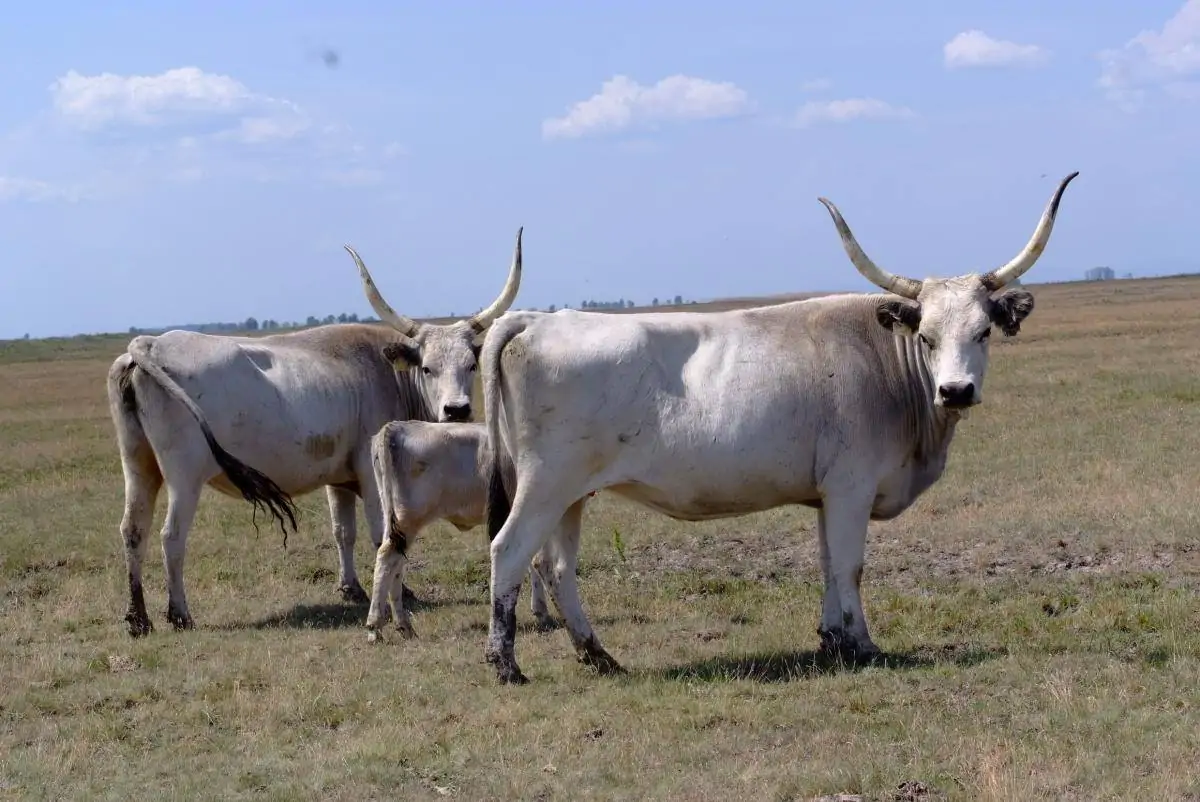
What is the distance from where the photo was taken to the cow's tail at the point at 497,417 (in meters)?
9.44

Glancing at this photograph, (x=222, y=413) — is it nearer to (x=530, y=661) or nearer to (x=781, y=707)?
(x=530, y=661)


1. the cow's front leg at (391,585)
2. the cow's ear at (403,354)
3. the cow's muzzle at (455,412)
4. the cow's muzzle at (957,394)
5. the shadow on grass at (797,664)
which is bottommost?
the shadow on grass at (797,664)

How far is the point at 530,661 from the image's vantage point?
10.0 metres

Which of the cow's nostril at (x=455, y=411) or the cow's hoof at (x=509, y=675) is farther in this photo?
the cow's nostril at (x=455, y=411)

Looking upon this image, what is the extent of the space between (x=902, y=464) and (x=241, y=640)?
5353mm

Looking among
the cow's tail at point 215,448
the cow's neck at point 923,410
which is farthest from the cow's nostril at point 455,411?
the cow's neck at point 923,410

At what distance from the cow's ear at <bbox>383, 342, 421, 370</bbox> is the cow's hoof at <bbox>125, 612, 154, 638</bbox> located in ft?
10.4

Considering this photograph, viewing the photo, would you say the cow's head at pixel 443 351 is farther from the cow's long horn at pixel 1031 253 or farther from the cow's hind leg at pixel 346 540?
the cow's long horn at pixel 1031 253

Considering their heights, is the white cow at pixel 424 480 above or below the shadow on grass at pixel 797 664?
above

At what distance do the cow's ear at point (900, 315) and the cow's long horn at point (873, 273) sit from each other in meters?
0.26

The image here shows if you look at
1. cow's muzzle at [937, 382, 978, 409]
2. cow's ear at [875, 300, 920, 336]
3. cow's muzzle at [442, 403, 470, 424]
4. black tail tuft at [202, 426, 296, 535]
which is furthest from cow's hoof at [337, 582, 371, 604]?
cow's muzzle at [937, 382, 978, 409]

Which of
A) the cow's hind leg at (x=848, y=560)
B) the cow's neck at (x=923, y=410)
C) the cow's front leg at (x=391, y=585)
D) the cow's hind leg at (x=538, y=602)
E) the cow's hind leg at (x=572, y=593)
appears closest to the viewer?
the cow's hind leg at (x=848, y=560)

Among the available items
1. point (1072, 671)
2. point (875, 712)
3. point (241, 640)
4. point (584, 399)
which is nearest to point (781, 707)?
point (875, 712)

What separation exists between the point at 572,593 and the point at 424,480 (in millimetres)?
2249
